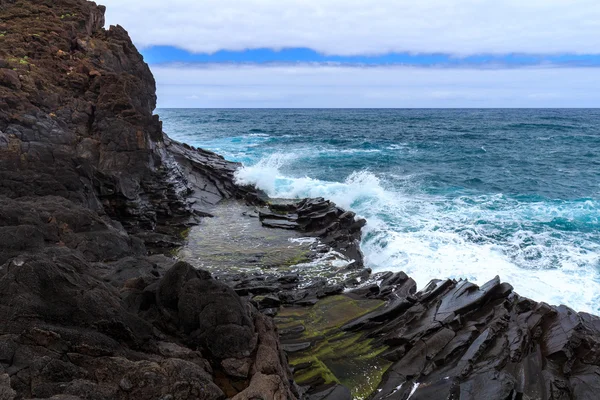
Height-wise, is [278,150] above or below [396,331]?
above

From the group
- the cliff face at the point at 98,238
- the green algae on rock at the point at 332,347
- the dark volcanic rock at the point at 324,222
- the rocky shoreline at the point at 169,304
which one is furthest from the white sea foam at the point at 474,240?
the cliff face at the point at 98,238

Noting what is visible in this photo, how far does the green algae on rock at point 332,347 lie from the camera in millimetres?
10234

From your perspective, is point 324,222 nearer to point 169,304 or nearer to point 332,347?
point 332,347

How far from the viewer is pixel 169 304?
27.9ft

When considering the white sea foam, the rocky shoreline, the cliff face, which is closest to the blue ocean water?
the white sea foam

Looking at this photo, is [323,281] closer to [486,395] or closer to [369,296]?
[369,296]

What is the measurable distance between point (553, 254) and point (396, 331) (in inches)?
458

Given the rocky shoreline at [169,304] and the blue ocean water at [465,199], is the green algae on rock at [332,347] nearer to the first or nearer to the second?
the rocky shoreline at [169,304]

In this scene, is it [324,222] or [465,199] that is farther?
[465,199]

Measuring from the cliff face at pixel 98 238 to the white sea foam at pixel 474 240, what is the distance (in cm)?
844

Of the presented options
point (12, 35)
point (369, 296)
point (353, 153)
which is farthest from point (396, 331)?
point (353, 153)

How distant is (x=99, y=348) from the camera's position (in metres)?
6.43

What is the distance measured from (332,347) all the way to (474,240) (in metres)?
12.5

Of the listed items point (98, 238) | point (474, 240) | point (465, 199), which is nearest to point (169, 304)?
point (98, 238)
